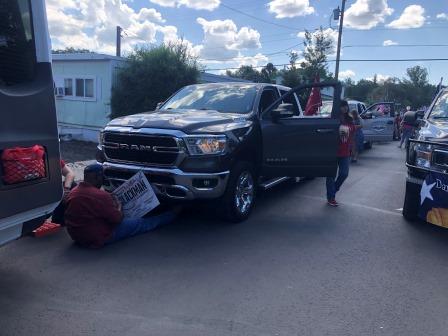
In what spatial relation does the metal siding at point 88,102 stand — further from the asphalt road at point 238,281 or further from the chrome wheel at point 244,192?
the asphalt road at point 238,281

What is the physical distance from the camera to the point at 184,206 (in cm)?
666

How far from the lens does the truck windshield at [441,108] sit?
21.9ft

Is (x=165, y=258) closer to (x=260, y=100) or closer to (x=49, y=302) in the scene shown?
(x=49, y=302)

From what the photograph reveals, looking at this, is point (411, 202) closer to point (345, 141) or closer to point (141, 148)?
point (345, 141)

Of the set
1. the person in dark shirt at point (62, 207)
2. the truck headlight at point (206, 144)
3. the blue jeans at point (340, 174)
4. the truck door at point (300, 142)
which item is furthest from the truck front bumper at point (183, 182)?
the blue jeans at point (340, 174)

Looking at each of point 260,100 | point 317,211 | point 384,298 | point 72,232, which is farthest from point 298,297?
point 260,100

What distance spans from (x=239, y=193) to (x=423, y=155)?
99.2 inches

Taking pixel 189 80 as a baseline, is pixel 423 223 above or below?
below

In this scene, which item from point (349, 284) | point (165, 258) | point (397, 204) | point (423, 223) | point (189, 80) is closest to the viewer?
point (349, 284)

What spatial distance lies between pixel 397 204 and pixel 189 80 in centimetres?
950

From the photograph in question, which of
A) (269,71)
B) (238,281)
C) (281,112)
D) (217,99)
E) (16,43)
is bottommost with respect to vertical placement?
(238,281)

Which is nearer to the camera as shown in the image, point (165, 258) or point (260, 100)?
point (165, 258)

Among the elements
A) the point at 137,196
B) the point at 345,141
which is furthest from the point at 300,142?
the point at 137,196

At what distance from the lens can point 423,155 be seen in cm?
571
